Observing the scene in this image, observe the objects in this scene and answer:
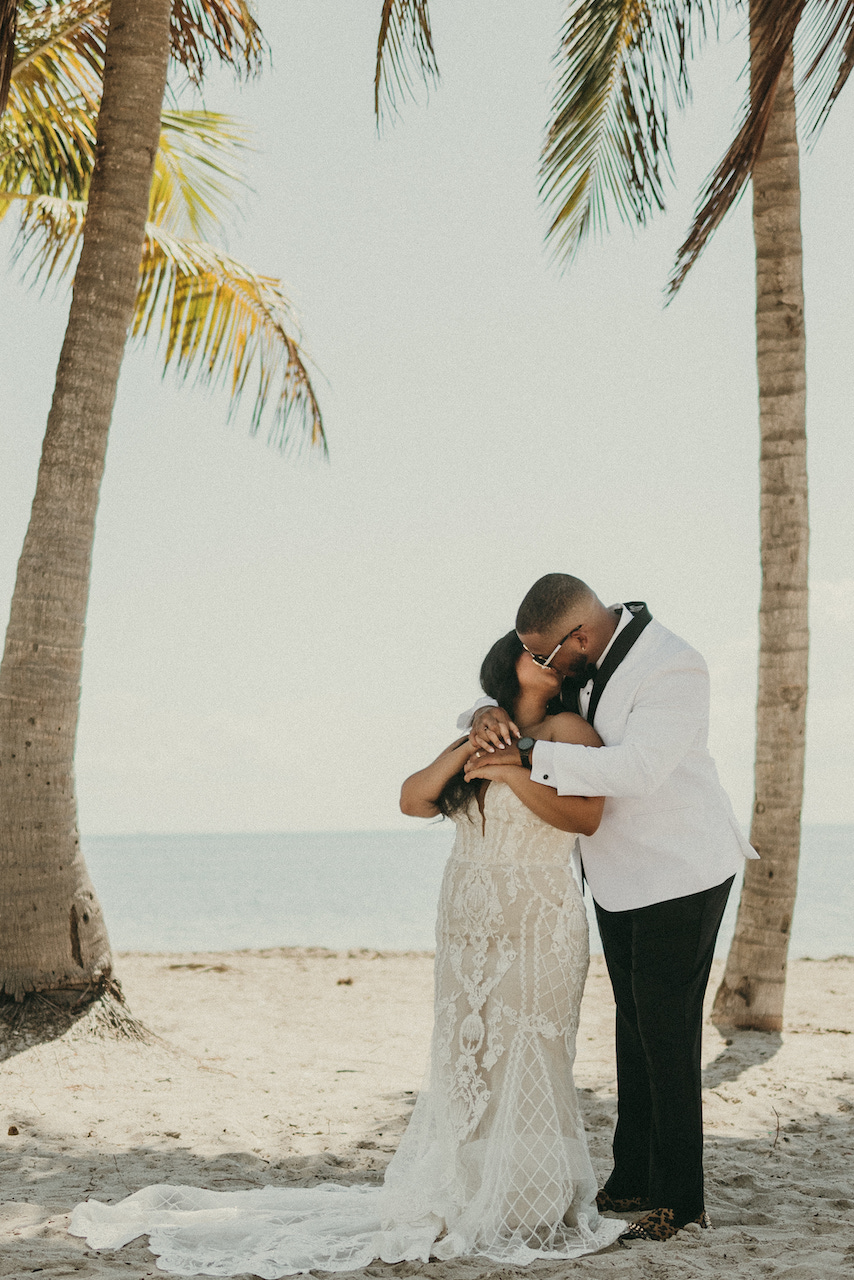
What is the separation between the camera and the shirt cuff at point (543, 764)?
328cm

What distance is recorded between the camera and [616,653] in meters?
3.61

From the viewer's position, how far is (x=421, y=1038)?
7.20 m

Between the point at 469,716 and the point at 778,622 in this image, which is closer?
the point at 469,716

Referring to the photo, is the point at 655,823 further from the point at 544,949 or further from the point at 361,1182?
the point at 361,1182

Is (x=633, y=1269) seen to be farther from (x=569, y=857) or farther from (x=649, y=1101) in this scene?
(x=569, y=857)

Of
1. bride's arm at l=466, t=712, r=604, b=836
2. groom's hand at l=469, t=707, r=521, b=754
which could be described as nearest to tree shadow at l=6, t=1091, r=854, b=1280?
bride's arm at l=466, t=712, r=604, b=836

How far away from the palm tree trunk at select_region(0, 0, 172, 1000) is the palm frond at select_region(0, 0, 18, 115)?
1.18 meters

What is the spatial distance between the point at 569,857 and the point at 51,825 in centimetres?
346

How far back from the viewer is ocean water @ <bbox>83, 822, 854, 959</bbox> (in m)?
23.9

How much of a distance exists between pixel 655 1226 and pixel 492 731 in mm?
1668

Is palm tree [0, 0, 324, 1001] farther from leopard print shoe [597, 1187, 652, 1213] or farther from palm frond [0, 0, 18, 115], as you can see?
leopard print shoe [597, 1187, 652, 1213]

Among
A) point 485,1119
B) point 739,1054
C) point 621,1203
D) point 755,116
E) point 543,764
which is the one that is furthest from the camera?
point 739,1054

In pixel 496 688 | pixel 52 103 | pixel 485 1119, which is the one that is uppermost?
pixel 52 103

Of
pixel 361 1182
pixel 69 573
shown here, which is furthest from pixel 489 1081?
pixel 69 573
